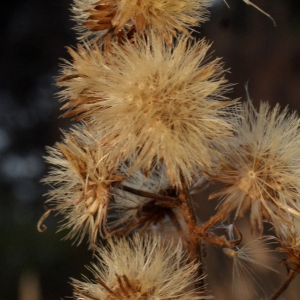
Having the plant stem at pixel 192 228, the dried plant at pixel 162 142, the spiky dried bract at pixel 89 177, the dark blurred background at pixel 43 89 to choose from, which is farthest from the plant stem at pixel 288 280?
the dark blurred background at pixel 43 89

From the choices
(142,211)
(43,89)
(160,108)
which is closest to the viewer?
(160,108)

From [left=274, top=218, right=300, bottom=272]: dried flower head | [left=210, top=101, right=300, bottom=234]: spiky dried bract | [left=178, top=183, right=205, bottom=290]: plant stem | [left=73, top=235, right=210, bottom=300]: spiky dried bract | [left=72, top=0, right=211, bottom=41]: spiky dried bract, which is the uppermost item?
[left=72, top=0, right=211, bottom=41]: spiky dried bract

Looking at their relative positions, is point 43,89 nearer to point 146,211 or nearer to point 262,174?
point 146,211

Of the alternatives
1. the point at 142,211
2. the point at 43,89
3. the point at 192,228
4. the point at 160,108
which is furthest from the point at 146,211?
the point at 43,89

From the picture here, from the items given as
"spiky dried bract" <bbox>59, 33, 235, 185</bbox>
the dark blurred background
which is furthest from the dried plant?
the dark blurred background

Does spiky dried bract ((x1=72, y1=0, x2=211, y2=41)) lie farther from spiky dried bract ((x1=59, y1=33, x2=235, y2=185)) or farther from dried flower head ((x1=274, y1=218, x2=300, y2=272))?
dried flower head ((x1=274, y1=218, x2=300, y2=272))

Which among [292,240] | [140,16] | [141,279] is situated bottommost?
[141,279]

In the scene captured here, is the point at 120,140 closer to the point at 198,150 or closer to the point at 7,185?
the point at 198,150
